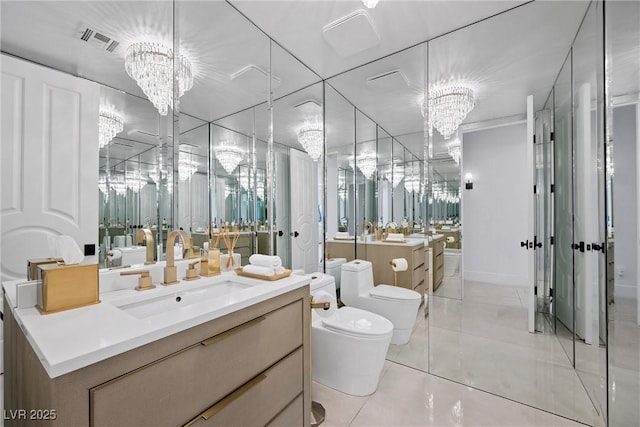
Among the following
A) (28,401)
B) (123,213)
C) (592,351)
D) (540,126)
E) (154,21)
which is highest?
(154,21)

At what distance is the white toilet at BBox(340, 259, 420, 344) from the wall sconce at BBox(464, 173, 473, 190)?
4.58ft

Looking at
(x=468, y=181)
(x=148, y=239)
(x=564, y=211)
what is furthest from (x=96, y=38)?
(x=564, y=211)

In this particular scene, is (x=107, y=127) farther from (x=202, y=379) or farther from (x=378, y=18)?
(x=378, y=18)

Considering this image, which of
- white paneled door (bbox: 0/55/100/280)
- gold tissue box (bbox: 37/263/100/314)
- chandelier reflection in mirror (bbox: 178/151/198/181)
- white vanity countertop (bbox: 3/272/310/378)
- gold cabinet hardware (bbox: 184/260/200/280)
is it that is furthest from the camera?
chandelier reflection in mirror (bbox: 178/151/198/181)

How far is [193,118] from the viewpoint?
1.66 m

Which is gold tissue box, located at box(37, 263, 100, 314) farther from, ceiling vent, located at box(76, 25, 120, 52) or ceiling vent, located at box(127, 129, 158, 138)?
ceiling vent, located at box(76, 25, 120, 52)

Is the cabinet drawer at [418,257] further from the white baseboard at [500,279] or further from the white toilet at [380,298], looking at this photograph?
the white baseboard at [500,279]

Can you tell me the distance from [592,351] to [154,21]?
345cm

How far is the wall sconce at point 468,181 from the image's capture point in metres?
2.84

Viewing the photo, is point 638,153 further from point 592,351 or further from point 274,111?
point 274,111

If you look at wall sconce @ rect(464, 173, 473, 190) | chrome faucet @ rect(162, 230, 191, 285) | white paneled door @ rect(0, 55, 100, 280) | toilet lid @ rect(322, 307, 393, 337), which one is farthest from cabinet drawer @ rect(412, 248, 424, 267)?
white paneled door @ rect(0, 55, 100, 280)

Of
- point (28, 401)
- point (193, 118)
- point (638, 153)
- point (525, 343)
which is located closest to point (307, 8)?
point (193, 118)

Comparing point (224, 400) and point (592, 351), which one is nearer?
point (224, 400)

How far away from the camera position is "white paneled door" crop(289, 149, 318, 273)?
247 centimetres
